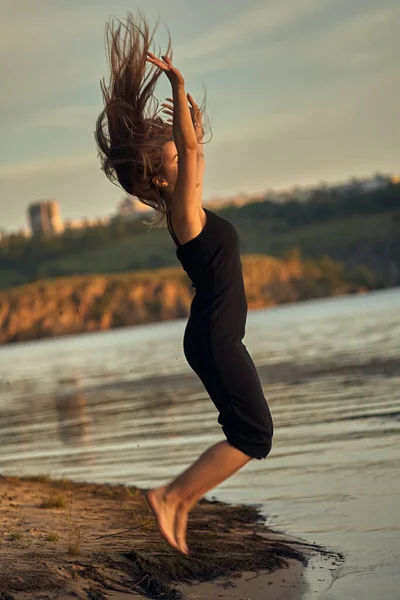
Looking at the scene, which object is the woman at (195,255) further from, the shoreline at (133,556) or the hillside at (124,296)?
the hillside at (124,296)

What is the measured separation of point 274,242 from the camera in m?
144

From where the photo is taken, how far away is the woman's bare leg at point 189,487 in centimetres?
502

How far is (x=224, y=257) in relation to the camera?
4945mm

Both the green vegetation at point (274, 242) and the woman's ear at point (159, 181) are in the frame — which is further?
the green vegetation at point (274, 242)

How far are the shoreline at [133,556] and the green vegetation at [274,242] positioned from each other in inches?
5006

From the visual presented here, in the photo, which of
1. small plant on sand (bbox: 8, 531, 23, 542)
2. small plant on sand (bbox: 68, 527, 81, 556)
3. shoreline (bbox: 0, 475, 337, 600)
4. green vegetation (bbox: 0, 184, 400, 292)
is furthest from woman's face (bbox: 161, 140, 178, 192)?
green vegetation (bbox: 0, 184, 400, 292)

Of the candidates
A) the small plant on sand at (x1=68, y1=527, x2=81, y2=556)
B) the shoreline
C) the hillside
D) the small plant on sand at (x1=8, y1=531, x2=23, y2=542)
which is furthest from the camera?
the hillside

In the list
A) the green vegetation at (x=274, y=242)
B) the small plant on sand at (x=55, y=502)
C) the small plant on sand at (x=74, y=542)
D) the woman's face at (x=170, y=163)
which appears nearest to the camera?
the woman's face at (x=170, y=163)

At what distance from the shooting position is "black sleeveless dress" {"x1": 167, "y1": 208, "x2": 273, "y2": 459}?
16.0ft

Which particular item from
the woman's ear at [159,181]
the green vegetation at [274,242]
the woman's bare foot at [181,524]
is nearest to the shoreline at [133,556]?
the woman's bare foot at [181,524]

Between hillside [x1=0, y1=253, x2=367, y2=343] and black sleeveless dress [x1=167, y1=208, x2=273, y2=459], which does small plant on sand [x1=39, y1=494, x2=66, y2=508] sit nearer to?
black sleeveless dress [x1=167, y1=208, x2=273, y2=459]

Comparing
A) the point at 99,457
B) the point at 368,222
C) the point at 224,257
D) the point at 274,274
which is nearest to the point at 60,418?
the point at 99,457

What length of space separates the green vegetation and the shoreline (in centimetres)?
12716

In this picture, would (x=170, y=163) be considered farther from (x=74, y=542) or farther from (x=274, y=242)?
(x=274, y=242)
